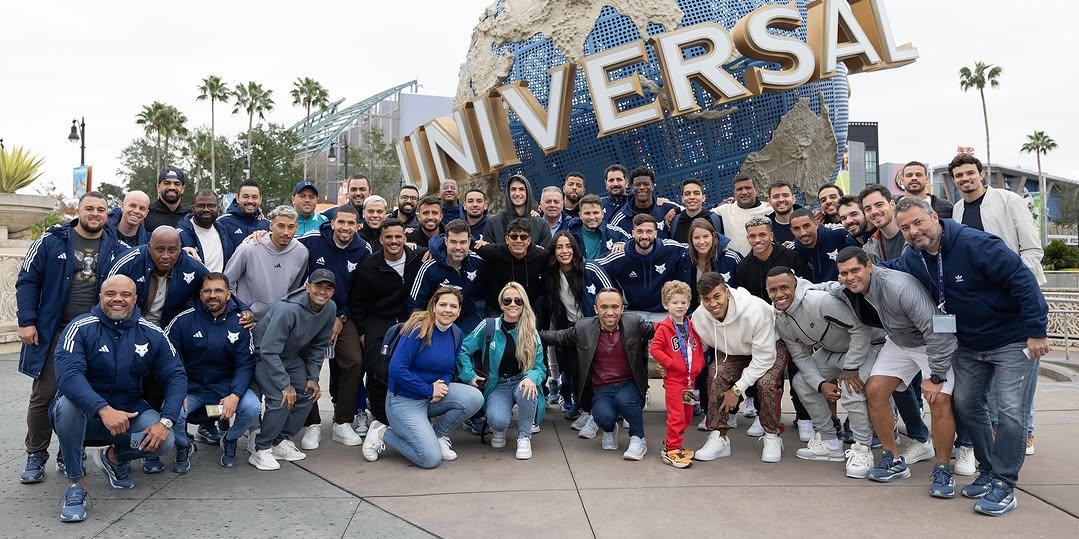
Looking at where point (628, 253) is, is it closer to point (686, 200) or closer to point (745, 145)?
point (686, 200)

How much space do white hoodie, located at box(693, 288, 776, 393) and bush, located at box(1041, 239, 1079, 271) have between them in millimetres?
25744

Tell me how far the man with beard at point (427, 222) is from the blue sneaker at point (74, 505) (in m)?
3.24

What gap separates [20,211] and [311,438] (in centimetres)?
819

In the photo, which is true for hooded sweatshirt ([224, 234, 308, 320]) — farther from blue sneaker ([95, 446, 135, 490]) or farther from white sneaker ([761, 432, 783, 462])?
white sneaker ([761, 432, 783, 462])

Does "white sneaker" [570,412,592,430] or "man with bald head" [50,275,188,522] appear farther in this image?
"white sneaker" [570,412,592,430]

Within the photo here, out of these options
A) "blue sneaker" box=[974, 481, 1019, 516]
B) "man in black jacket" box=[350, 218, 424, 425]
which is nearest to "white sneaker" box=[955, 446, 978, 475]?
"blue sneaker" box=[974, 481, 1019, 516]

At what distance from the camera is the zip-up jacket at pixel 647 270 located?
5820mm

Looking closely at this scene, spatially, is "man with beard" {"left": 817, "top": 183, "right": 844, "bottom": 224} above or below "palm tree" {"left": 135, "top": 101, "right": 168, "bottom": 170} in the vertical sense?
below

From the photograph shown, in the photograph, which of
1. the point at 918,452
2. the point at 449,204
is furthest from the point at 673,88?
the point at 918,452

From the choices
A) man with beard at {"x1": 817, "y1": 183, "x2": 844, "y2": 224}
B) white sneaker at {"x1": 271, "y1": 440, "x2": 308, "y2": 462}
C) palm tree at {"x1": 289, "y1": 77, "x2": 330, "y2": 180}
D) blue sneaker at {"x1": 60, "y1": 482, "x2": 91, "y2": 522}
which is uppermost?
palm tree at {"x1": 289, "y1": 77, "x2": 330, "y2": 180}

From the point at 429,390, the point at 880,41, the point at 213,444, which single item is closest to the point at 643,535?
the point at 429,390

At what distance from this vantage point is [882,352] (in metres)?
4.66

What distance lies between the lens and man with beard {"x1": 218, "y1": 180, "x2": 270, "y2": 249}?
19.4 ft

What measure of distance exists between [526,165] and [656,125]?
77.1 inches
